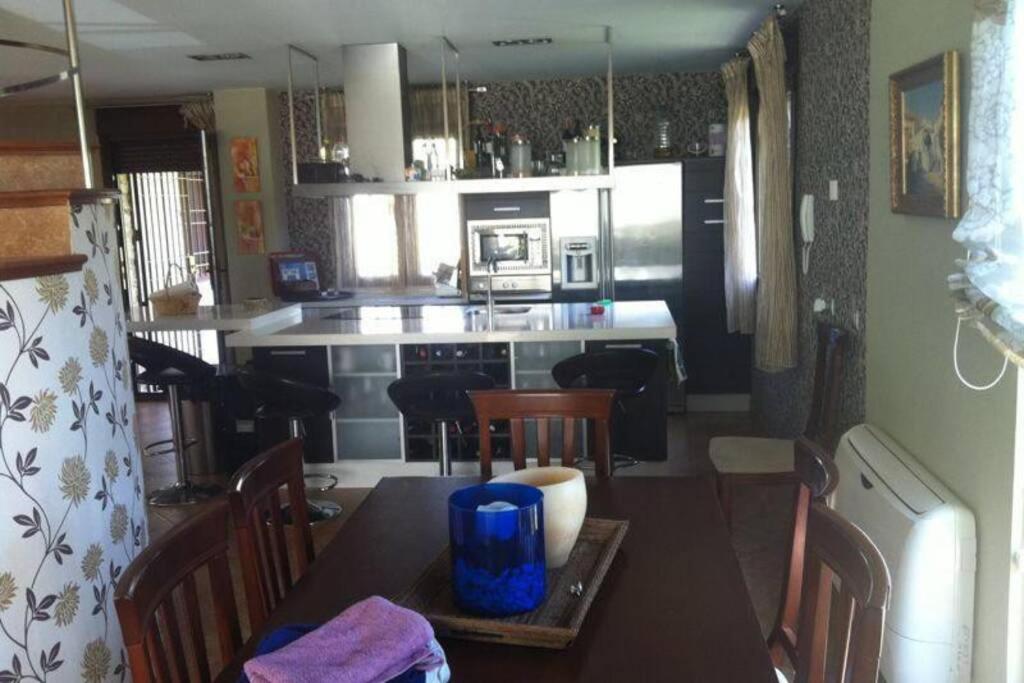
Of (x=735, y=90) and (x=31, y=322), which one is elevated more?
(x=735, y=90)

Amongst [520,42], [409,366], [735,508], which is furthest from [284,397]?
[520,42]

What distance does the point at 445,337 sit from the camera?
4.43 meters

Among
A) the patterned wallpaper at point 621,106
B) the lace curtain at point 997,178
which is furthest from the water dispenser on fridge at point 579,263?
the lace curtain at point 997,178

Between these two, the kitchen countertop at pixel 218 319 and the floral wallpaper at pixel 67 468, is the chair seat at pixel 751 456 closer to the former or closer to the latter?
the floral wallpaper at pixel 67 468

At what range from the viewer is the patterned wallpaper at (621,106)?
6.63 metres

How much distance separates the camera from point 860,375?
3.42m

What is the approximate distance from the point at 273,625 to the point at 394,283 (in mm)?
5658

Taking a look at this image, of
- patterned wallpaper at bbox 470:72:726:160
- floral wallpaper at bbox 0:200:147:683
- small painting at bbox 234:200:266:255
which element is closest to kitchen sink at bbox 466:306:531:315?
patterned wallpaper at bbox 470:72:726:160

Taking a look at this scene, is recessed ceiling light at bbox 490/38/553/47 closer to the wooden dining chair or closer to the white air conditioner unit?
the wooden dining chair

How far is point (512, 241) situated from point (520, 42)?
1.59 m

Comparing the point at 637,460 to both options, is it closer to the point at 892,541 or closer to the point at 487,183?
the point at 487,183

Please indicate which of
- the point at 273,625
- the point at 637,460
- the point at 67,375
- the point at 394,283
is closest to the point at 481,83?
the point at 394,283

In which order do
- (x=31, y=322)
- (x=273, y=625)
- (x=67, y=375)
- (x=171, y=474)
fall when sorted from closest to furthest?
1. (x=273, y=625)
2. (x=31, y=322)
3. (x=67, y=375)
4. (x=171, y=474)

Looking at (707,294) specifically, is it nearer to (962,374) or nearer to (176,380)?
(176,380)
